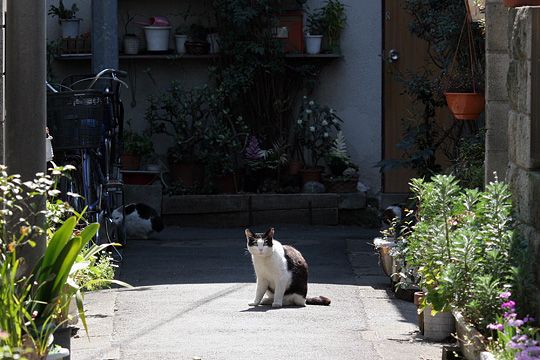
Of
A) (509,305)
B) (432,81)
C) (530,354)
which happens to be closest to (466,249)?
(509,305)

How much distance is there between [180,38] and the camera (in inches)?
541

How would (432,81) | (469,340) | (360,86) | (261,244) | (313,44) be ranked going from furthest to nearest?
1. (360,86)
2. (313,44)
3. (432,81)
4. (261,244)
5. (469,340)

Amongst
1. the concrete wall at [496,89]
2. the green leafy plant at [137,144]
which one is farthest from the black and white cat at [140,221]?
the concrete wall at [496,89]

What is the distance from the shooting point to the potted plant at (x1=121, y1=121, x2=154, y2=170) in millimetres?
13305

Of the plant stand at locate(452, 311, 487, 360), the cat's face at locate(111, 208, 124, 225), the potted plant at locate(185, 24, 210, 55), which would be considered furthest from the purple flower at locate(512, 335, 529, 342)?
the potted plant at locate(185, 24, 210, 55)

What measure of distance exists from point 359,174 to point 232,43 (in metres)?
2.30

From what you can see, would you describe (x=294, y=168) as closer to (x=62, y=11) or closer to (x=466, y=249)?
(x=62, y=11)

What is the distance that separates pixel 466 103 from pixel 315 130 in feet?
14.0

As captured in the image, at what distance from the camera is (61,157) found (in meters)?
9.80

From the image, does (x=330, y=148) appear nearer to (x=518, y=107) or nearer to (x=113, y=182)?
(x=113, y=182)

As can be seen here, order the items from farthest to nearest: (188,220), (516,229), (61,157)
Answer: (188,220) < (61,157) < (516,229)

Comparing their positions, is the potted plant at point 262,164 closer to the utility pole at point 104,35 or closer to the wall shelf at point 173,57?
the wall shelf at point 173,57

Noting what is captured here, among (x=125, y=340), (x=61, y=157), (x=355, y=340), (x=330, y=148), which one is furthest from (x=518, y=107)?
(x=330, y=148)

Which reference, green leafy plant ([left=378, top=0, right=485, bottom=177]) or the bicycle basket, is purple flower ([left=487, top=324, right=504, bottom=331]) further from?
green leafy plant ([left=378, top=0, right=485, bottom=177])
